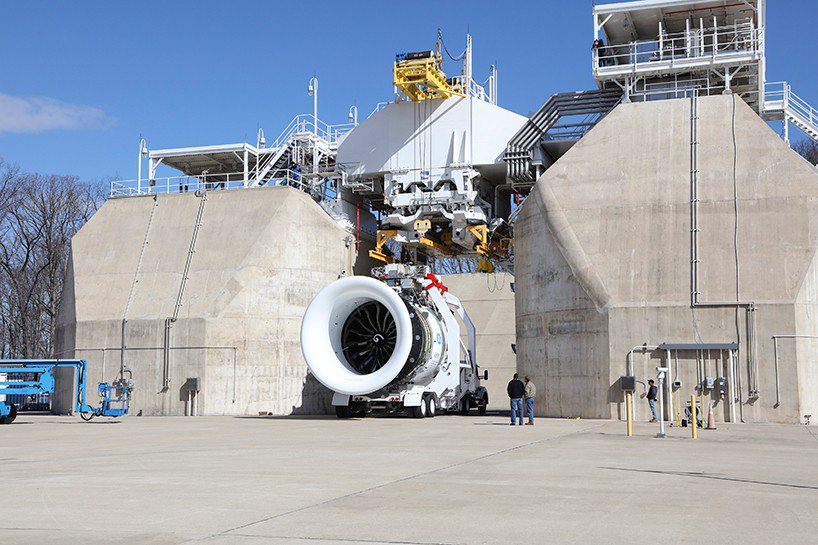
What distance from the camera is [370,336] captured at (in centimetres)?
2967

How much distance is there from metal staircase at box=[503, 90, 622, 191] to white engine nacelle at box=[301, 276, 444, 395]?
6993 millimetres

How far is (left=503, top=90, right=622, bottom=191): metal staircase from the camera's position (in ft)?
110

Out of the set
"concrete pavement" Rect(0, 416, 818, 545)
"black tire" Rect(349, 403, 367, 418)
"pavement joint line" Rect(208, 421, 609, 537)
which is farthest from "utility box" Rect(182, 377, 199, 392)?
"pavement joint line" Rect(208, 421, 609, 537)

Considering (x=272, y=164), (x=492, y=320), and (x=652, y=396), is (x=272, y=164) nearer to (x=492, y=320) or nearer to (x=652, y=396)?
(x=492, y=320)

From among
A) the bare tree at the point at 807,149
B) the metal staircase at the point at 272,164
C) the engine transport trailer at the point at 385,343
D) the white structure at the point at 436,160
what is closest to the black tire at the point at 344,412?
the engine transport trailer at the point at 385,343

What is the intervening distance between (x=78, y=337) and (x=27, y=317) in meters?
25.9

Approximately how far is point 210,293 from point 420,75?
11.5m

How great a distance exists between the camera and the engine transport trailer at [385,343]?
89.7ft

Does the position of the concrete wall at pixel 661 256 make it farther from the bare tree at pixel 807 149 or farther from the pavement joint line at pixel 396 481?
the bare tree at pixel 807 149

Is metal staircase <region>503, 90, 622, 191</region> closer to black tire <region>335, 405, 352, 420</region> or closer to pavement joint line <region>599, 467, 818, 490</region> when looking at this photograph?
black tire <region>335, 405, 352, 420</region>

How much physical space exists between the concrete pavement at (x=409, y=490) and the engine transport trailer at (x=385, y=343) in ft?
25.0

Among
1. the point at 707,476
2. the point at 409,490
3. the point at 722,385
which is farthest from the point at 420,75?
the point at 409,490

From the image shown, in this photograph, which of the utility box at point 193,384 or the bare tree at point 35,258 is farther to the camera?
the bare tree at point 35,258

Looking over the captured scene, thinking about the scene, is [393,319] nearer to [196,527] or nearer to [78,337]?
[78,337]
